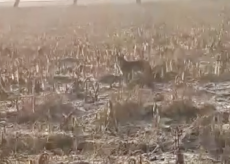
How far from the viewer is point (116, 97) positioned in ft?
17.1

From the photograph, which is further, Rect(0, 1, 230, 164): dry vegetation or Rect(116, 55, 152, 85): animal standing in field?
Rect(116, 55, 152, 85): animal standing in field

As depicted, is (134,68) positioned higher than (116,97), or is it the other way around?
(134,68)

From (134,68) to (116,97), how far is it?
3.21ft

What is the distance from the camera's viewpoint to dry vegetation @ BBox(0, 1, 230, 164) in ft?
13.8

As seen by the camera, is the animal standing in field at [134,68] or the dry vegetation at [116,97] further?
the animal standing in field at [134,68]

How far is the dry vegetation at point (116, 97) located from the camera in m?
4.21

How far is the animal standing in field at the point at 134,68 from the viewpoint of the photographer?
595cm

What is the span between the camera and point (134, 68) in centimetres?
611

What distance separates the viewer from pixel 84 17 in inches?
504

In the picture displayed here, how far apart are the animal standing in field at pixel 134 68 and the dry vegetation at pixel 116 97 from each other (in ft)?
0.04

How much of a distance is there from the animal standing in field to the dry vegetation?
0.01 m

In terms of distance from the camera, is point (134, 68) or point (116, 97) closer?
point (116, 97)

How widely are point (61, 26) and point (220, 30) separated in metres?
4.28

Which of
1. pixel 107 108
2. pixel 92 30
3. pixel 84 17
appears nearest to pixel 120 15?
pixel 84 17
